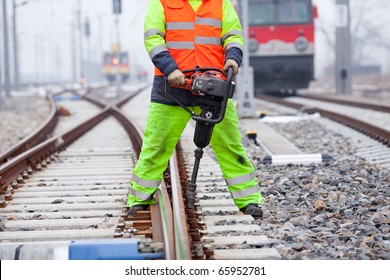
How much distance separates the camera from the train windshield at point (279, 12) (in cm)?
1875

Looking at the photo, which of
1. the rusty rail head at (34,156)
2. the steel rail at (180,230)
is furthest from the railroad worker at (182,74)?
the rusty rail head at (34,156)

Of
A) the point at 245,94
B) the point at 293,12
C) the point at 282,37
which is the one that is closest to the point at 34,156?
the point at 245,94

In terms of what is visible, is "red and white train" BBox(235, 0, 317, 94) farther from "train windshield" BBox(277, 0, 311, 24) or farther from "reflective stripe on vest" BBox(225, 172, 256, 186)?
"reflective stripe on vest" BBox(225, 172, 256, 186)

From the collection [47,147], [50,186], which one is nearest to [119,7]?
[47,147]

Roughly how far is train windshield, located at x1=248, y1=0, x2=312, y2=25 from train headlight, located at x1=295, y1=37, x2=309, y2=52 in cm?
48

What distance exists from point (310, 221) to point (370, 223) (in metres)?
0.42

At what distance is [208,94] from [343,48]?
22362mm

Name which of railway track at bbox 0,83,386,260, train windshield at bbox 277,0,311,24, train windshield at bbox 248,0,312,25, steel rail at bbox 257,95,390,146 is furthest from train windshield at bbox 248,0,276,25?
railway track at bbox 0,83,386,260

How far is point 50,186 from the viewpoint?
258 inches

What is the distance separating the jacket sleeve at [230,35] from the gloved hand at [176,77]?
1.27ft

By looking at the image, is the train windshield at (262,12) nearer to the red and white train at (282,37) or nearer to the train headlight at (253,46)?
the red and white train at (282,37)

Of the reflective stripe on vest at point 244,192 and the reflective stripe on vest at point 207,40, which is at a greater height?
the reflective stripe on vest at point 207,40

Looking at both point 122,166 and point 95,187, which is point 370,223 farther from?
point 122,166

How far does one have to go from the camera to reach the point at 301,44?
18641mm
